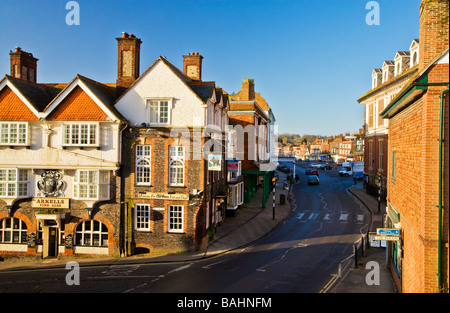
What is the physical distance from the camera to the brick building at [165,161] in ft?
79.2

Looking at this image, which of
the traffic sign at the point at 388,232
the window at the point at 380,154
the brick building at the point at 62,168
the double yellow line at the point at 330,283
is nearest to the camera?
the traffic sign at the point at 388,232

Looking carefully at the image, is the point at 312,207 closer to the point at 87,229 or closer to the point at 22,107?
the point at 87,229

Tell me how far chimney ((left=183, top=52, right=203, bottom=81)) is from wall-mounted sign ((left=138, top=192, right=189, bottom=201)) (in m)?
10.3

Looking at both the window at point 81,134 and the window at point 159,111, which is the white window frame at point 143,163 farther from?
the window at point 81,134

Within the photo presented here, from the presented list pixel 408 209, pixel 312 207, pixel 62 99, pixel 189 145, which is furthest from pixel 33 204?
pixel 312 207

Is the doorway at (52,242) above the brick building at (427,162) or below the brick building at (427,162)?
below

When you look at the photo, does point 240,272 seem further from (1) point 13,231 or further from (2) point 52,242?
(1) point 13,231

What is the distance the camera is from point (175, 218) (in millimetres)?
24469

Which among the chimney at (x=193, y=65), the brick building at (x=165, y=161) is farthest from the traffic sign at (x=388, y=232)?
the chimney at (x=193, y=65)

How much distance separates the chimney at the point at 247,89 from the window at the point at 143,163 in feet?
70.2

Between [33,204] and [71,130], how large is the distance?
5.46 m

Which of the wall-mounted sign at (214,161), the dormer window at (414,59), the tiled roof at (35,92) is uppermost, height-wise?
the dormer window at (414,59)

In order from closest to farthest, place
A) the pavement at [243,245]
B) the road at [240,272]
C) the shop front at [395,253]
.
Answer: the shop front at [395,253], the road at [240,272], the pavement at [243,245]

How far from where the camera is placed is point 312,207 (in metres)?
39.6
